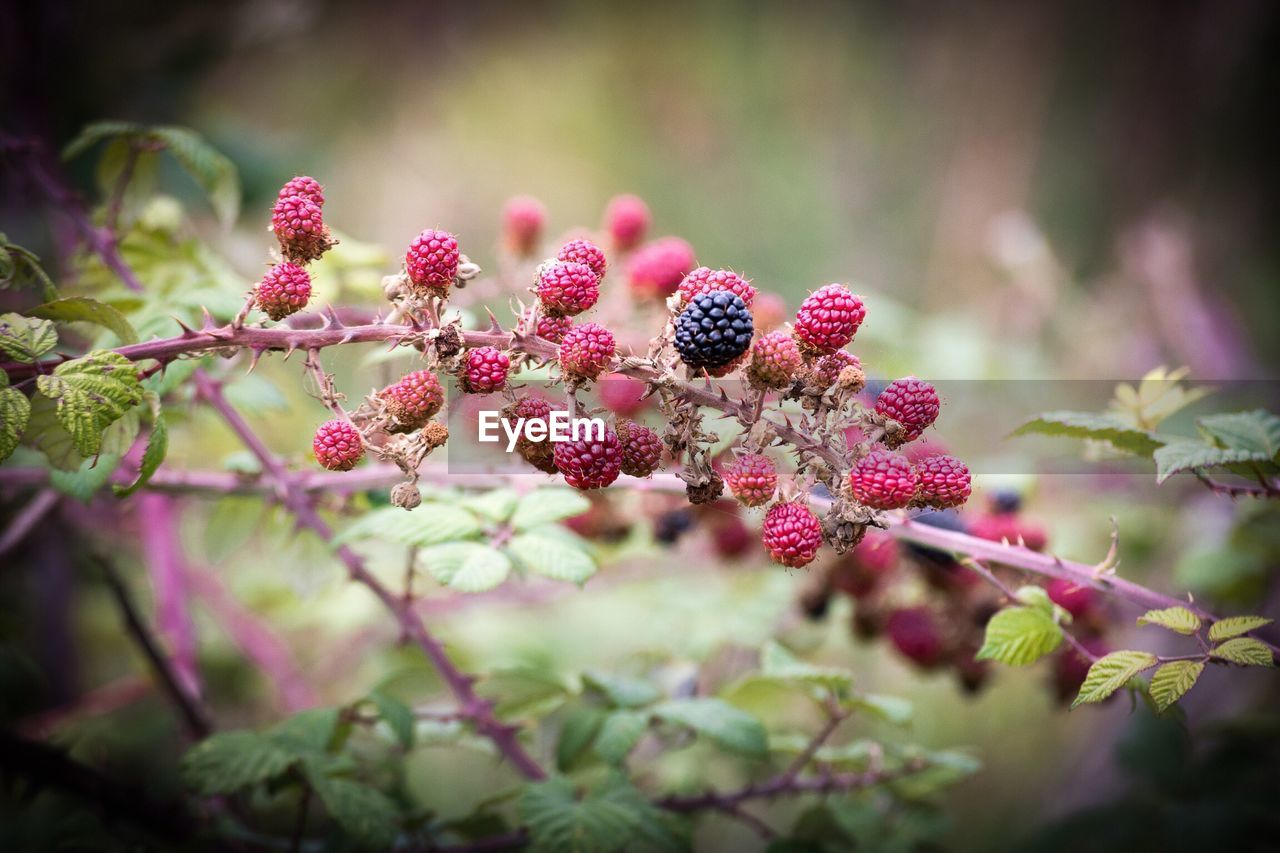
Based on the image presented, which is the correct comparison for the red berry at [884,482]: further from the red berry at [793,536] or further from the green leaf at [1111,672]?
the green leaf at [1111,672]

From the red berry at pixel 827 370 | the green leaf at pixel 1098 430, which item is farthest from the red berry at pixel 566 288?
the green leaf at pixel 1098 430

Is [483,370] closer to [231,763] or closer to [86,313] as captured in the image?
[86,313]

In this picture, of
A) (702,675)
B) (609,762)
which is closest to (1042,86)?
(702,675)

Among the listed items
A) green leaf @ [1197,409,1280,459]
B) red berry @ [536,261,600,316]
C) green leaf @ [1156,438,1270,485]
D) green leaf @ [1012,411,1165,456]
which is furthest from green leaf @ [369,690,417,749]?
green leaf @ [1197,409,1280,459]

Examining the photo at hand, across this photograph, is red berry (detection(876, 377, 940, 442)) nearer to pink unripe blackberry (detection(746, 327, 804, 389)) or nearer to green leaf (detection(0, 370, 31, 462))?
pink unripe blackberry (detection(746, 327, 804, 389))

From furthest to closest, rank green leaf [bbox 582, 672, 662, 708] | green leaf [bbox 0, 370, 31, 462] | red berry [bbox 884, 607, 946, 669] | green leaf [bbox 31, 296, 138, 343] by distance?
1. red berry [bbox 884, 607, 946, 669]
2. green leaf [bbox 582, 672, 662, 708]
3. green leaf [bbox 31, 296, 138, 343]
4. green leaf [bbox 0, 370, 31, 462]
